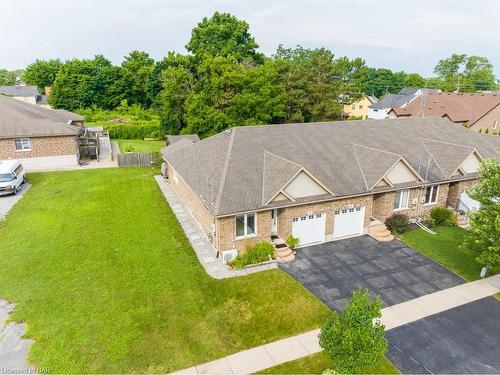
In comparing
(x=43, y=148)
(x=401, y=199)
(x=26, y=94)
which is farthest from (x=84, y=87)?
(x=401, y=199)

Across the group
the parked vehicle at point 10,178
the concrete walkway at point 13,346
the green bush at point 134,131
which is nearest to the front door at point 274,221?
the concrete walkway at point 13,346

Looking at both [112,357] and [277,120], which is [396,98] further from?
[112,357]

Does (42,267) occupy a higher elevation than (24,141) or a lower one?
lower

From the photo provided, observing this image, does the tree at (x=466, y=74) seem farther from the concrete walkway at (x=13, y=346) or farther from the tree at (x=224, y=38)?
the concrete walkway at (x=13, y=346)

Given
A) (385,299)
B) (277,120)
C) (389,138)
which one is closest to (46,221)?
(385,299)

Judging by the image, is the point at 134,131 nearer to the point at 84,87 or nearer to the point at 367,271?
the point at 84,87

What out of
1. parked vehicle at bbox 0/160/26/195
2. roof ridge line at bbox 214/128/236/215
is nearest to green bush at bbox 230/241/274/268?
roof ridge line at bbox 214/128/236/215

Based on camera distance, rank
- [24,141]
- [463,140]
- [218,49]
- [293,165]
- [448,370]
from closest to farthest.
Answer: [448,370] → [293,165] → [463,140] → [24,141] → [218,49]
